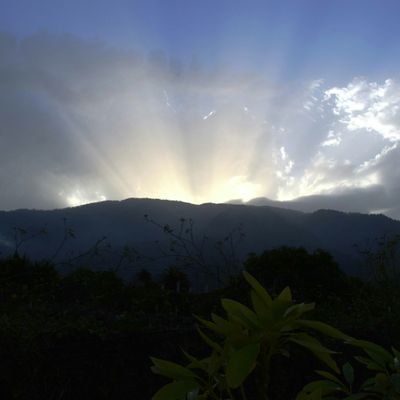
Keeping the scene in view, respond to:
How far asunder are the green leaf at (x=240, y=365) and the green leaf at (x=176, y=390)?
0.77ft

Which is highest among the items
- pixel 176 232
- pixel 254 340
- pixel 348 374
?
pixel 176 232

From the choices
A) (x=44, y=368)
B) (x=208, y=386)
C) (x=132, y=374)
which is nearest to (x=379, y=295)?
(x=132, y=374)

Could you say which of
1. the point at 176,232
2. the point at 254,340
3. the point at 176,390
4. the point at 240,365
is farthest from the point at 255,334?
the point at 176,232

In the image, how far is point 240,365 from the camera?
1429mm

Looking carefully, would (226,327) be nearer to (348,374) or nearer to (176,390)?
(176,390)

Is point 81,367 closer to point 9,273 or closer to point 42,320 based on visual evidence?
point 42,320

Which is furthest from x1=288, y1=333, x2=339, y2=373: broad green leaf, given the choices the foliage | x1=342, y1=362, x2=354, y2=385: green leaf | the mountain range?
the mountain range

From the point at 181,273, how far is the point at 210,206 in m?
39.6

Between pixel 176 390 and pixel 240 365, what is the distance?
273mm

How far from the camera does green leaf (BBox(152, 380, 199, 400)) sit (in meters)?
1.60

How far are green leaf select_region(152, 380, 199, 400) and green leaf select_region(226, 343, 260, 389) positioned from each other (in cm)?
23

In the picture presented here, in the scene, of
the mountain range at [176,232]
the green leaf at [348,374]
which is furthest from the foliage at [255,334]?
the mountain range at [176,232]

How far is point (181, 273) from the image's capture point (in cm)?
918

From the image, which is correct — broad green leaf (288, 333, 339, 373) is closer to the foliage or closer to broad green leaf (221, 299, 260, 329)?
the foliage
